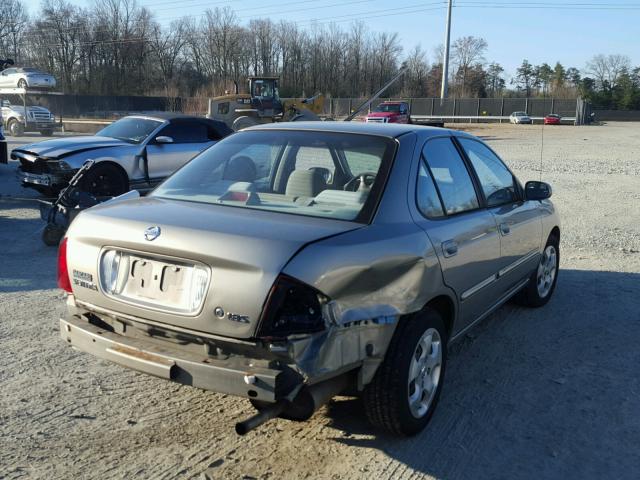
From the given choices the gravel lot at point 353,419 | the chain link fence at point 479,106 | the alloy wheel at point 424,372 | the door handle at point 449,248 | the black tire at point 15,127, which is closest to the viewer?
the gravel lot at point 353,419

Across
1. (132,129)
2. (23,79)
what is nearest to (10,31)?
(23,79)

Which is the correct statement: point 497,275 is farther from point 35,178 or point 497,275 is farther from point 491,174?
point 35,178

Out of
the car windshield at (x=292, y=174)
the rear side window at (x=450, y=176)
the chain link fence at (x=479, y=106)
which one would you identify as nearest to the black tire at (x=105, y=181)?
the car windshield at (x=292, y=174)

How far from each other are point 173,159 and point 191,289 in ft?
27.7

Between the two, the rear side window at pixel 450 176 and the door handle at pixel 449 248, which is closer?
the door handle at pixel 449 248

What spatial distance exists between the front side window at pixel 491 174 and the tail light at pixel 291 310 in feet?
7.00

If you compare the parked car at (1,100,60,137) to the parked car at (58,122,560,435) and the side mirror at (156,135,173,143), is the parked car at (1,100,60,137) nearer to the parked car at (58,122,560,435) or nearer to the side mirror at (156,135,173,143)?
the side mirror at (156,135,173,143)

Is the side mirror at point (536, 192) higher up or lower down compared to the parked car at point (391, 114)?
lower down

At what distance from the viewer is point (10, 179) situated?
14.0 metres

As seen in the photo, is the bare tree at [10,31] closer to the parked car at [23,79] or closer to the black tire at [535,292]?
the parked car at [23,79]

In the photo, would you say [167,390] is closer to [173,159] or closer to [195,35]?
[173,159]

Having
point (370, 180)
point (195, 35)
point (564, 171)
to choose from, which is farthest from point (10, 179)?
point (195, 35)

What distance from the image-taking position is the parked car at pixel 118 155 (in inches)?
383

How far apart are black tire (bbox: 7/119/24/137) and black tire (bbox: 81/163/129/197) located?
80.5 feet
